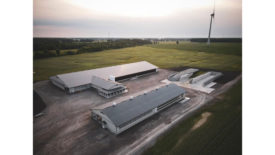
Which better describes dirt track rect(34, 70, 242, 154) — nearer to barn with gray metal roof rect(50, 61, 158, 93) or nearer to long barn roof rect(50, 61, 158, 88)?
barn with gray metal roof rect(50, 61, 158, 93)

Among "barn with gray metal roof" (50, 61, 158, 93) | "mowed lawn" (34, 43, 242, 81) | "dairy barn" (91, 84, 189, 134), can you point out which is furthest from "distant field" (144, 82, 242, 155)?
"mowed lawn" (34, 43, 242, 81)

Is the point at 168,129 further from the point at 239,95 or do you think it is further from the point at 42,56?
the point at 42,56

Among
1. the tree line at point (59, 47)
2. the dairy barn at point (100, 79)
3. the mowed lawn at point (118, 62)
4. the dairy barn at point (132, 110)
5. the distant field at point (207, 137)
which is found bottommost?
the distant field at point (207, 137)

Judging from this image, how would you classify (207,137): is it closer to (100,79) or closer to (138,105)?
(138,105)

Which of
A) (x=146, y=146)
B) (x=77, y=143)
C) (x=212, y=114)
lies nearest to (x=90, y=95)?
(x=77, y=143)

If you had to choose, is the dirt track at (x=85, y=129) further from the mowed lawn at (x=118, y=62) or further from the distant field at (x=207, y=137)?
the mowed lawn at (x=118, y=62)

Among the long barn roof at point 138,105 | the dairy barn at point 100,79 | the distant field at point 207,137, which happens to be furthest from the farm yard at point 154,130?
the dairy barn at point 100,79

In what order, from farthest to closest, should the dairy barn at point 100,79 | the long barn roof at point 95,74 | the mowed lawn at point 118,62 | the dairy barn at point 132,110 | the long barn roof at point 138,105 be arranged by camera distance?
the mowed lawn at point 118,62 → the long barn roof at point 95,74 → the dairy barn at point 100,79 → the long barn roof at point 138,105 → the dairy barn at point 132,110
